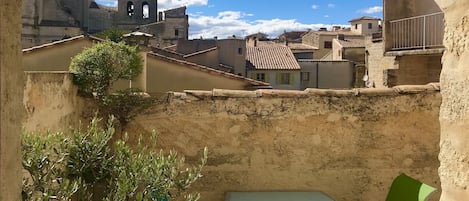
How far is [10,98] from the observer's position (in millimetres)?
1705

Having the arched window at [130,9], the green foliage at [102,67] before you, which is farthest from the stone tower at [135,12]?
the green foliage at [102,67]

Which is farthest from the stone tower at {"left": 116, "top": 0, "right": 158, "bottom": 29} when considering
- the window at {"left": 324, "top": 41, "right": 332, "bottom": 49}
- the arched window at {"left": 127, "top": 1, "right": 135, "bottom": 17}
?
the window at {"left": 324, "top": 41, "right": 332, "bottom": 49}

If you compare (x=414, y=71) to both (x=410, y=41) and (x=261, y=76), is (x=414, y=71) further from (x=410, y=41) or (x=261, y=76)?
(x=261, y=76)

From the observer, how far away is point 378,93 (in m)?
4.42

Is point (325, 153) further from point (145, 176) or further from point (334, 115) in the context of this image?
point (145, 176)

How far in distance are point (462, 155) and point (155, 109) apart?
3.27 meters

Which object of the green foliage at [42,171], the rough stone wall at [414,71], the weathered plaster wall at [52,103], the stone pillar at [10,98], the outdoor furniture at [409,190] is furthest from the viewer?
the rough stone wall at [414,71]

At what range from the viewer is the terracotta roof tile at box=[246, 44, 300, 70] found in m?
30.1

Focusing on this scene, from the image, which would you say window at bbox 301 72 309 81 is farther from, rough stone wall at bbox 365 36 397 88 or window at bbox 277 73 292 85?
rough stone wall at bbox 365 36 397 88

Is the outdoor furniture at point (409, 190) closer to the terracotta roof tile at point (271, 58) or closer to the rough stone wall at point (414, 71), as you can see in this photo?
the rough stone wall at point (414, 71)

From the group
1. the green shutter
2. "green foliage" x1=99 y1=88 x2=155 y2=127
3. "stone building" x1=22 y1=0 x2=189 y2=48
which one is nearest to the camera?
"green foliage" x1=99 y1=88 x2=155 y2=127

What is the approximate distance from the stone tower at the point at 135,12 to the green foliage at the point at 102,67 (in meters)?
49.4

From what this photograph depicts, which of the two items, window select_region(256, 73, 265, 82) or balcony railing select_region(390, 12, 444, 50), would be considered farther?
window select_region(256, 73, 265, 82)

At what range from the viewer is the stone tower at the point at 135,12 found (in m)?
53.5
